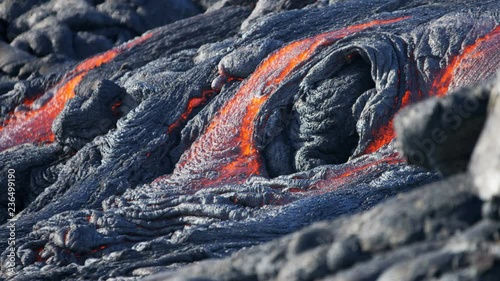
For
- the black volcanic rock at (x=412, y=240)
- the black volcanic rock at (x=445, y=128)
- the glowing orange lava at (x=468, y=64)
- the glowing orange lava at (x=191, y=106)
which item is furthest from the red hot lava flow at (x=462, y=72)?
the black volcanic rock at (x=412, y=240)

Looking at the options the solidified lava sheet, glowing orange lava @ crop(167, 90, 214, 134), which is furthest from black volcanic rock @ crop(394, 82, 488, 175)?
glowing orange lava @ crop(167, 90, 214, 134)

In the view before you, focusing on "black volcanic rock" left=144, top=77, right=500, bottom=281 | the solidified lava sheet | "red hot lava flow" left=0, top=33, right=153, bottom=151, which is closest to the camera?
"black volcanic rock" left=144, top=77, right=500, bottom=281

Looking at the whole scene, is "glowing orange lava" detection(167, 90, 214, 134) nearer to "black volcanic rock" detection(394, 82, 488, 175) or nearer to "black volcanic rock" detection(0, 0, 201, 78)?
"black volcanic rock" detection(0, 0, 201, 78)

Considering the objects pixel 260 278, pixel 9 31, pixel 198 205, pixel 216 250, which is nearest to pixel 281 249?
pixel 260 278

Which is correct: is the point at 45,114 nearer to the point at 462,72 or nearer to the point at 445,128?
the point at 462,72

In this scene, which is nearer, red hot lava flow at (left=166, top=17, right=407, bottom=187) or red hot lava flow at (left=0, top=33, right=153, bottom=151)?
red hot lava flow at (left=166, top=17, right=407, bottom=187)

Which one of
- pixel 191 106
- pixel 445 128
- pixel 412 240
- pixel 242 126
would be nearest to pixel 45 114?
pixel 191 106

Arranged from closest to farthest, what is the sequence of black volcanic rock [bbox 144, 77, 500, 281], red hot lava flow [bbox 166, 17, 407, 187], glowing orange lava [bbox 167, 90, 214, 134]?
black volcanic rock [bbox 144, 77, 500, 281], red hot lava flow [bbox 166, 17, 407, 187], glowing orange lava [bbox 167, 90, 214, 134]
